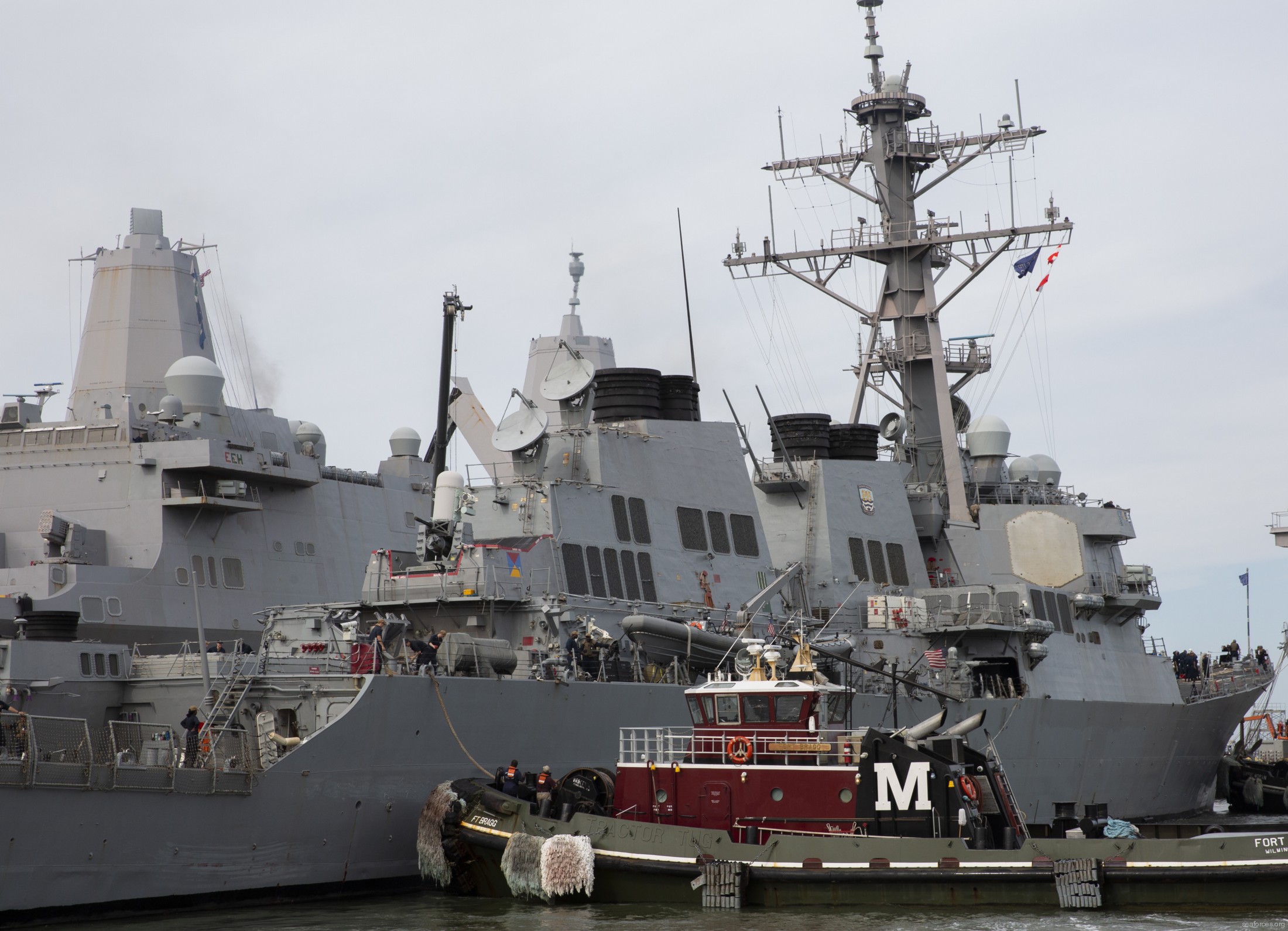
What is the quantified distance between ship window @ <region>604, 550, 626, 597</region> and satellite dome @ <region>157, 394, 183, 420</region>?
10.9m

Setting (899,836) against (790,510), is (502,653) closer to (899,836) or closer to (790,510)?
(899,836)

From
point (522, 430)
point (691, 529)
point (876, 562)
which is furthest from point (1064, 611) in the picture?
point (522, 430)

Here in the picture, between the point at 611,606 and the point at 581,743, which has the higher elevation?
the point at 611,606

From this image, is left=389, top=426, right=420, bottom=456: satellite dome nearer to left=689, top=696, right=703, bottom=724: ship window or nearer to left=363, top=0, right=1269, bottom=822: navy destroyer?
left=363, top=0, right=1269, bottom=822: navy destroyer

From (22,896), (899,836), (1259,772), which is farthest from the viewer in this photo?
(1259,772)

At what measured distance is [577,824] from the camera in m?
19.2

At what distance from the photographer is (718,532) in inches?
1125

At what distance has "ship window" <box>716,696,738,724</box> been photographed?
1958cm

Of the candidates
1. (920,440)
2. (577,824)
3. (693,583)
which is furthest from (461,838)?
(920,440)

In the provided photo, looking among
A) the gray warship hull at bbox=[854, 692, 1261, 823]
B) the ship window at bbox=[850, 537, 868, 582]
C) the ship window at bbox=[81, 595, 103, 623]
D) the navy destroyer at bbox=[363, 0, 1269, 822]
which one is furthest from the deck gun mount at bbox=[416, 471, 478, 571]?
the ship window at bbox=[850, 537, 868, 582]

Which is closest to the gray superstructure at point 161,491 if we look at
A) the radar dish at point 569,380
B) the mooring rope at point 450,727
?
the radar dish at point 569,380

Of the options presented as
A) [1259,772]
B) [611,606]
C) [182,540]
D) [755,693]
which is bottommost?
[1259,772]

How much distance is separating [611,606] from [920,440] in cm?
1336

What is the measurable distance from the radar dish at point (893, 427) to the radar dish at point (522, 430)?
40.1ft
